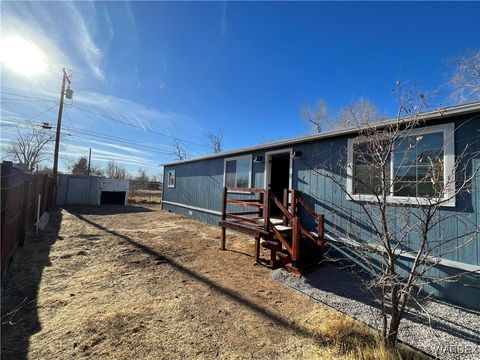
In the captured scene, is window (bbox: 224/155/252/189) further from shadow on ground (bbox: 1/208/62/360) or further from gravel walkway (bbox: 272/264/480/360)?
shadow on ground (bbox: 1/208/62/360)

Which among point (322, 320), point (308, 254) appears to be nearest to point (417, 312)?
point (322, 320)

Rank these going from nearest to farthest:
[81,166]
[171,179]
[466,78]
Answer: [466,78] < [171,179] < [81,166]

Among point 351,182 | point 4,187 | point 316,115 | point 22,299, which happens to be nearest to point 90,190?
point 4,187

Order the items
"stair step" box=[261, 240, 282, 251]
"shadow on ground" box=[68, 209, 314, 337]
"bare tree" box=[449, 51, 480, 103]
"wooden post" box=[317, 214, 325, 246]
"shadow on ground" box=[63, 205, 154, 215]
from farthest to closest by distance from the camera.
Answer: "shadow on ground" box=[63, 205, 154, 215] < "bare tree" box=[449, 51, 480, 103] < "wooden post" box=[317, 214, 325, 246] < "stair step" box=[261, 240, 282, 251] < "shadow on ground" box=[68, 209, 314, 337]

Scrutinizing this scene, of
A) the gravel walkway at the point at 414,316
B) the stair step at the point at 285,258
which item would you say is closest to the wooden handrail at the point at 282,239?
the stair step at the point at 285,258

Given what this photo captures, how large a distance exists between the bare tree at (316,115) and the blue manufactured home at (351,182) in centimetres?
1155

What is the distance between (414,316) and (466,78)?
7.23 meters

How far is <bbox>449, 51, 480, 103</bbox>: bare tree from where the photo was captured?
5969 mm

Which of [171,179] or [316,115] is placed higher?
[316,115]

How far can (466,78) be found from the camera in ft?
21.6

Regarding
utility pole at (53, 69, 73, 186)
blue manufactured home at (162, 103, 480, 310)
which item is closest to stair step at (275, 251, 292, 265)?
blue manufactured home at (162, 103, 480, 310)

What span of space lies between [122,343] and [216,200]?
6827 millimetres

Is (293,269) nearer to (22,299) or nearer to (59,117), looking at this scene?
(22,299)

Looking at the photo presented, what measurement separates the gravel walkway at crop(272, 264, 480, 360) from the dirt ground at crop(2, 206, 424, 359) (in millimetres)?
261
